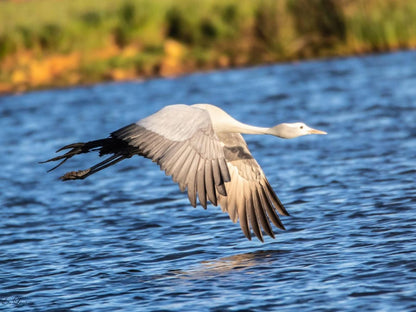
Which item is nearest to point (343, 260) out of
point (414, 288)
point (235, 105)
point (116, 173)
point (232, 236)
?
point (414, 288)

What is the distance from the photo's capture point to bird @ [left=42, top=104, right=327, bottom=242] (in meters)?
7.16

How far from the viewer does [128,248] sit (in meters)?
8.81

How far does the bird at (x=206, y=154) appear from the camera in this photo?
7.16 meters

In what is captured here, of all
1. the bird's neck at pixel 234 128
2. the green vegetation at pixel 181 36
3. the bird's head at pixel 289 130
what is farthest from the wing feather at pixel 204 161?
the green vegetation at pixel 181 36

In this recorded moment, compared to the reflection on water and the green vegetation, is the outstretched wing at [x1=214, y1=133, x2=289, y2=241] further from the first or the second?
the green vegetation

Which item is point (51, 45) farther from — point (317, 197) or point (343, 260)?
point (343, 260)

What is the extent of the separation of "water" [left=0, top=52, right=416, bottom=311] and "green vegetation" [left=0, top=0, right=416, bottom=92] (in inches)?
272

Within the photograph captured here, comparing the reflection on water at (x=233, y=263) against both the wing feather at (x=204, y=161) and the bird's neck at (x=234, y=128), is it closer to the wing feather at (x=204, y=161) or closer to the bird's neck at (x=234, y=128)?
the wing feather at (x=204, y=161)

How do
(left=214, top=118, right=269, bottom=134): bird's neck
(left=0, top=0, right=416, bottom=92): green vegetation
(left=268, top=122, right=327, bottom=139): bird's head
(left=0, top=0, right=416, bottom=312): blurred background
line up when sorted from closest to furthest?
(left=0, top=0, right=416, bottom=312): blurred background
(left=214, top=118, right=269, bottom=134): bird's neck
(left=268, top=122, right=327, bottom=139): bird's head
(left=0, top=0, right=416, bottom=92): green vegetation

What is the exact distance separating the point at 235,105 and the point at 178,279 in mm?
13262

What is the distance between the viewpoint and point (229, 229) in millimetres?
9305

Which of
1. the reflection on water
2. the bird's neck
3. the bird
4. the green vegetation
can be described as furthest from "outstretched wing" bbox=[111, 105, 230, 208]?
the green vegetation

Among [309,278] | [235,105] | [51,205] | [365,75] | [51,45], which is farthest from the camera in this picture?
[51,45]

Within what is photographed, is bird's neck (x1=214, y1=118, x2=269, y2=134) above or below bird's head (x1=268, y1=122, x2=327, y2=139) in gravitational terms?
above
